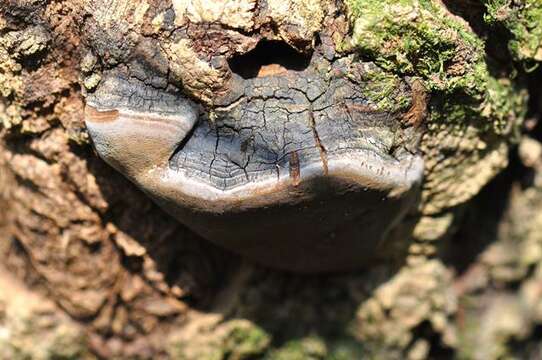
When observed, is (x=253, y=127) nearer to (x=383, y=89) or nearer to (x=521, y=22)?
(x=383, y=89)

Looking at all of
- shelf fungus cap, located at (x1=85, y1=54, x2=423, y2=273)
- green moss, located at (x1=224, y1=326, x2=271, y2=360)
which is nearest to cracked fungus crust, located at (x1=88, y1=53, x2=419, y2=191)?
shelf fungus cap, located at (x1=85, y1=54, x2=423, y2=273)

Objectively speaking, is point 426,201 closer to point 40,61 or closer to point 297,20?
point 297,20

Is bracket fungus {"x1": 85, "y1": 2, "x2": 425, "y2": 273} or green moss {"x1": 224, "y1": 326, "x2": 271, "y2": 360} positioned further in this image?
green moss {"x1": 224, "y1": 326, "x2": 271, "y2": 360}

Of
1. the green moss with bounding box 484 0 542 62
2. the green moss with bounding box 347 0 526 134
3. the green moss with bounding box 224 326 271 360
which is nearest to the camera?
the green moss with bounding box 347 0 526 134

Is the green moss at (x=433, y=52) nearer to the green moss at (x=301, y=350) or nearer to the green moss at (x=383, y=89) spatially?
the green moss at (x=383, y=89)

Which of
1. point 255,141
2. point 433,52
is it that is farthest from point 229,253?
point 433,52

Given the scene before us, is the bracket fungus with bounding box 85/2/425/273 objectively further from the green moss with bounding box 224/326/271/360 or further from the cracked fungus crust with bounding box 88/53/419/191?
the green moss with bounding box 224/326/271/360
